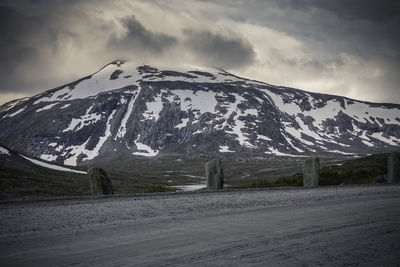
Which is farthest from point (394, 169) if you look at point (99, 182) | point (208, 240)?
point (208, 240)

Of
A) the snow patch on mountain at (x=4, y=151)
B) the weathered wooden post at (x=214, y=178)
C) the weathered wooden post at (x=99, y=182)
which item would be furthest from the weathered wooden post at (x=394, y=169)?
the snow patch on mountain at (x=4, y=151)

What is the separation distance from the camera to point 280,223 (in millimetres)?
6434

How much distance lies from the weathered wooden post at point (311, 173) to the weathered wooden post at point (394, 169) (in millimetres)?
5150

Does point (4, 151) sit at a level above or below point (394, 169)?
above

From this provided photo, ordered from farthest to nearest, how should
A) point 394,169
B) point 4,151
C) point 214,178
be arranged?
point 4,151, point 394,169, point 214,178

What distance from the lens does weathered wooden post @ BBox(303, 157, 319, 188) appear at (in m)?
23.2

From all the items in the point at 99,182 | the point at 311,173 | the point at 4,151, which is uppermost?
the point at 4,151

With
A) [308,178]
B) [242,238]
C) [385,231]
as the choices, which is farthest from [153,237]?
[308,178]

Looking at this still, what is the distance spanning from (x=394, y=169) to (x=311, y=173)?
5923 millimetres

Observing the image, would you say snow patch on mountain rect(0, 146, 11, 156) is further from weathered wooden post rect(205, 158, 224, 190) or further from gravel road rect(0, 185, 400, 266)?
gravel road rect(0, 185, 400, 266)

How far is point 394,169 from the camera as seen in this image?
24.2m

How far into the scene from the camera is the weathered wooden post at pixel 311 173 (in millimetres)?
23203

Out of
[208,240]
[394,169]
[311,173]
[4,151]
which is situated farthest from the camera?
[4,151]

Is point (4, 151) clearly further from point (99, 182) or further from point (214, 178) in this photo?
point (214, 178)
